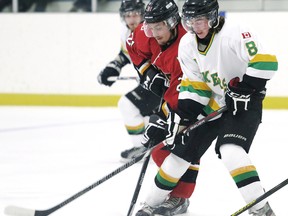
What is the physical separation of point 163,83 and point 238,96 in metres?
0.71

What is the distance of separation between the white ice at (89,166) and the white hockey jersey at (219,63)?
57 cm

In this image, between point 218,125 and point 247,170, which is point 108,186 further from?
point 247,170

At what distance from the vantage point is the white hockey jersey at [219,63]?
8.82 ft

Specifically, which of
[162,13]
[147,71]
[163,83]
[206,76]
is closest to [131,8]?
[147,71]

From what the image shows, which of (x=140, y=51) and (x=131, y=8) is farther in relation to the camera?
(x=131, y=8)

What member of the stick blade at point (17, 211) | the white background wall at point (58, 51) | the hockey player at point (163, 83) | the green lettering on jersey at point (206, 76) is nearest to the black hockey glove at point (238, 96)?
the green lettering on jersey at point (206, 76)

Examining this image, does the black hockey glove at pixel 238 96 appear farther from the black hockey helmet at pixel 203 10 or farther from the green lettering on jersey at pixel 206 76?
the black hockey helmet at pixel 203 10

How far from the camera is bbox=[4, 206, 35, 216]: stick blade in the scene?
308 cm

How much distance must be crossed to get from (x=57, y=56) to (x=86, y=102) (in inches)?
21.5

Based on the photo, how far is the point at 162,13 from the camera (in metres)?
3.09

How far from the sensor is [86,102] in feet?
24.3

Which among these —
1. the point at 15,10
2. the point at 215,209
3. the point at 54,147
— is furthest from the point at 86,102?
the point at 215,209

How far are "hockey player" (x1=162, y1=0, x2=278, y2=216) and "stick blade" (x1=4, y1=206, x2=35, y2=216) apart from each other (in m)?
0.64

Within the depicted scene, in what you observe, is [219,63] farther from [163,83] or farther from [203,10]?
[163,83]
